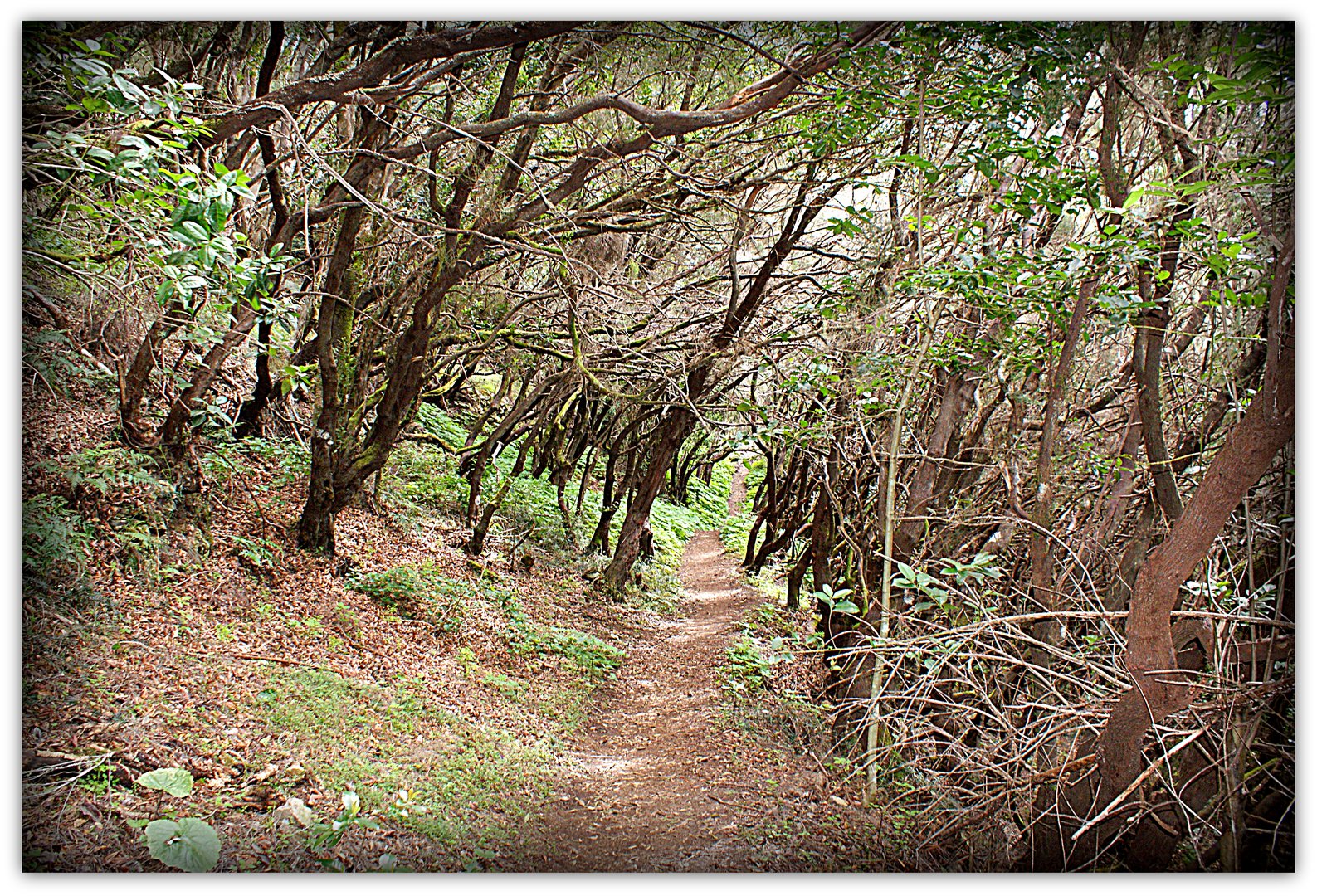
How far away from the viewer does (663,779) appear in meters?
4.45

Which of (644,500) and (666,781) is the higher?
(644,500)

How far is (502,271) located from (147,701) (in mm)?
4645

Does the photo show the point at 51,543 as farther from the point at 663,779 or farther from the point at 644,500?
the point at 644,500

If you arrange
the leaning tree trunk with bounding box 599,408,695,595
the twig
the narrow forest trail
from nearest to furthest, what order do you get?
the twig
the narrow forest trail
the leaning tree trunk with bounding box 599,408,695,595

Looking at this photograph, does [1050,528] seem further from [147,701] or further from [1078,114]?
[147,701]

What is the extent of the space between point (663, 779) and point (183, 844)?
2593 mm

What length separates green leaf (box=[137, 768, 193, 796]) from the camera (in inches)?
105

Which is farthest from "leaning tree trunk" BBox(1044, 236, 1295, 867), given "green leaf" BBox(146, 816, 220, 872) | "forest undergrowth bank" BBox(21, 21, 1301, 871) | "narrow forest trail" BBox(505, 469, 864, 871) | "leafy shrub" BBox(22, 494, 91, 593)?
"leafy shrub" BBox(22, 494, 91, 593)

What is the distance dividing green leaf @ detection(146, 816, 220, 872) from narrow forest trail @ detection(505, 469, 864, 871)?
1054mm

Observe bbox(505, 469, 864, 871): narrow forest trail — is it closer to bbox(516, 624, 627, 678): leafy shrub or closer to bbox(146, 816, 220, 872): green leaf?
bbox(516, 624, 627, 678): leafy shrub

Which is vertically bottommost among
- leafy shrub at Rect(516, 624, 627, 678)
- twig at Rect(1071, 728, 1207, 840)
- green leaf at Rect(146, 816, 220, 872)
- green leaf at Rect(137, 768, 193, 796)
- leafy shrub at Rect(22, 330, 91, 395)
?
leafy shrub at Rect(516, 624, 627, 678)

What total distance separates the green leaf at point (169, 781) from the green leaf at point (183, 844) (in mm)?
148

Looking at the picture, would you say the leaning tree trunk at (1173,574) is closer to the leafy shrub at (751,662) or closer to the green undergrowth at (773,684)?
the green undergrowth at (773,684)

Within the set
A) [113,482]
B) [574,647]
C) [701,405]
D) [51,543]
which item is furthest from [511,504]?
[51,543]
